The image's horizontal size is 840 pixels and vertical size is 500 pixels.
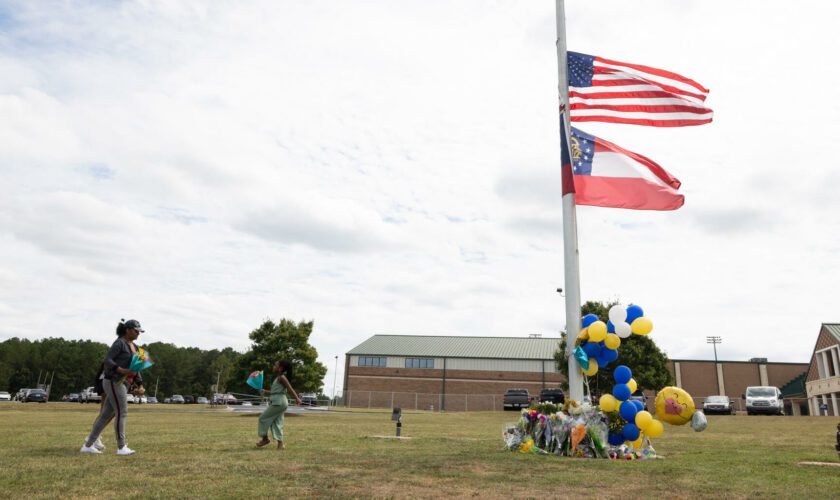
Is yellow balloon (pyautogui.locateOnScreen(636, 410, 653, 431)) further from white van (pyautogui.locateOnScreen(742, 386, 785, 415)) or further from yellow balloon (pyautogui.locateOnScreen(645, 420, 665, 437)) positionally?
white van (pyautogui.locateOnScreen(742, 386, 785, 415))

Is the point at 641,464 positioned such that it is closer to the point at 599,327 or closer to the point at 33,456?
the point at 599,327

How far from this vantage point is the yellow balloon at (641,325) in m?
10.7

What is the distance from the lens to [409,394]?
204 feet

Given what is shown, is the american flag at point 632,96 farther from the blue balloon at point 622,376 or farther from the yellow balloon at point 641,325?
the blue balloon at point 622,376

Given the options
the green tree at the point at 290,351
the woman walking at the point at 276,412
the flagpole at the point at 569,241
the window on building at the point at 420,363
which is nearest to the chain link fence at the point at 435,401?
the window on building at the point at 420,363

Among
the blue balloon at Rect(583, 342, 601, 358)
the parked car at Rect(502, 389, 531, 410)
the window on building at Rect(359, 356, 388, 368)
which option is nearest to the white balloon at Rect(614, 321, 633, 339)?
the blue balloon at Rect(583, 342, 601, 358)

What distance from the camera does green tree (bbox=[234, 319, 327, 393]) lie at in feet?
114

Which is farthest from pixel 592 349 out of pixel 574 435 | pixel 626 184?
pixel 626 184

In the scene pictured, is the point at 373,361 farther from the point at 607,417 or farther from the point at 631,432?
the point at 631,432

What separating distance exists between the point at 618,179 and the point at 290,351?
89.4 feet

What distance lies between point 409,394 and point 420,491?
57.7 meters

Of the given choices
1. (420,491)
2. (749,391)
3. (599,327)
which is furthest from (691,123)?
(749,391)

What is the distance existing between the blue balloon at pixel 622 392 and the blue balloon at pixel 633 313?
122 centimetres

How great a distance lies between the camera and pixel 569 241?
11.8 meters
